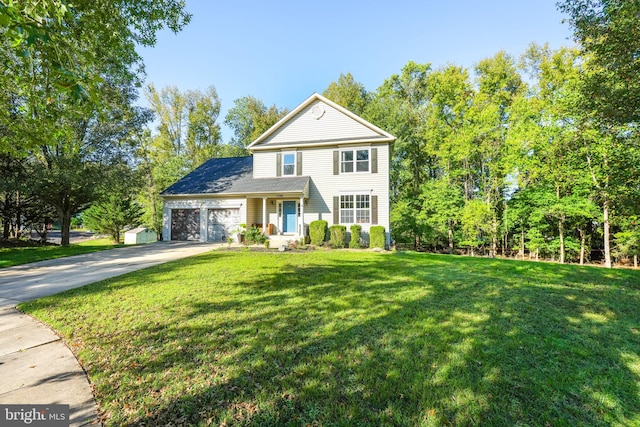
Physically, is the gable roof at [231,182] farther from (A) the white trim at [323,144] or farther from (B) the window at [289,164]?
(A) the white trim at [323,144]

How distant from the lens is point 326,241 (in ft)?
47.2

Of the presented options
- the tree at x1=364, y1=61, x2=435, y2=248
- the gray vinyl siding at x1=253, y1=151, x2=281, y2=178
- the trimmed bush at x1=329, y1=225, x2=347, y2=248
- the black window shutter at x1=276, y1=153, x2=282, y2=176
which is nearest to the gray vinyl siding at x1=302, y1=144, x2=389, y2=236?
the trimmed bush at x1=329, y1=225, x2=347, y2=248

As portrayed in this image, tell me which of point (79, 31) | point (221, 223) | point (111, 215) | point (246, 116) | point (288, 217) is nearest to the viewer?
point (79, 31)

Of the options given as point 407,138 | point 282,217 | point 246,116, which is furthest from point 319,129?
point 246,116

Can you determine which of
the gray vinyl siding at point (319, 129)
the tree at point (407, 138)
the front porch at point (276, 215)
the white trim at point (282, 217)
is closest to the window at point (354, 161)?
the gray vinyl siding at point (319, 129)

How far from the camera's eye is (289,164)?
16188mm

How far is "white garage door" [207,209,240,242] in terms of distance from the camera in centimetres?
1605

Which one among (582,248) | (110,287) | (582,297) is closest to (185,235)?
(110,287)

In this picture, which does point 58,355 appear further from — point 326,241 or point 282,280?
point 326,241

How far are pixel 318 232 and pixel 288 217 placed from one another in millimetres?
2694

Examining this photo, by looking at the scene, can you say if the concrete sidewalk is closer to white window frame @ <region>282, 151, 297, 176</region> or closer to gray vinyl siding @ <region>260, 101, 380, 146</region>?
white window frame @ <region>282, 151, 297, 176</region>

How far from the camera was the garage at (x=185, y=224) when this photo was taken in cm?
1675

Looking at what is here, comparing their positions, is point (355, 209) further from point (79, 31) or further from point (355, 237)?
point (79, 31)

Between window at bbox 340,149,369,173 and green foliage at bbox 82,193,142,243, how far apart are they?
15495 mm
